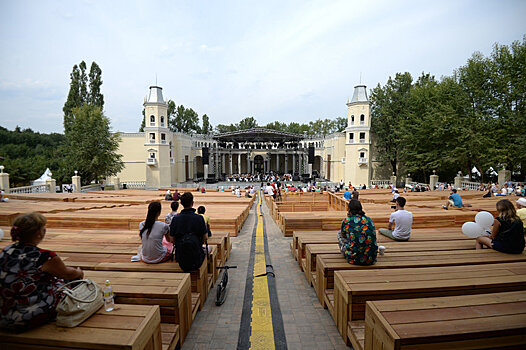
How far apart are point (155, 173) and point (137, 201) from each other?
18.0m

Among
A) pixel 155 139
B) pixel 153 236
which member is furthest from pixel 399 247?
pixel 155 139

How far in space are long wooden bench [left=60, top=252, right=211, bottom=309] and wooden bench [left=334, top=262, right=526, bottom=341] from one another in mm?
1963

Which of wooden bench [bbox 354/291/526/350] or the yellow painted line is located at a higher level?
wooden bench [bbox 354/291/526/350]

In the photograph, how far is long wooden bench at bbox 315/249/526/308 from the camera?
339 centimetres

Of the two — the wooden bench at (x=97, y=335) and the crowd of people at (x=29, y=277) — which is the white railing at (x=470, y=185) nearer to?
the wooden bench at (x=97, y=335)

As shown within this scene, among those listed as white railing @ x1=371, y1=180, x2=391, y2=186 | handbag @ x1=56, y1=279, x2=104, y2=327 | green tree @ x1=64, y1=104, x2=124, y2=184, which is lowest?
white railing @ x1=371, y1=180, x2=391, y2=186

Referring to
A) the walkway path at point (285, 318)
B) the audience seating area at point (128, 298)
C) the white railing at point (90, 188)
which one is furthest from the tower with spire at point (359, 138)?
the white railing at point (90, 188)

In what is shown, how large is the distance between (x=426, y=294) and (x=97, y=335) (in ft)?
10.4

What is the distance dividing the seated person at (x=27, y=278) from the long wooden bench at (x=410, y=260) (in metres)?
3.06

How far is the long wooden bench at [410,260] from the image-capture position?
11.1 ft

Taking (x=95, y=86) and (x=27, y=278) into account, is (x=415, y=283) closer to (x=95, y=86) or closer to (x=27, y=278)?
(x=27, y=278)

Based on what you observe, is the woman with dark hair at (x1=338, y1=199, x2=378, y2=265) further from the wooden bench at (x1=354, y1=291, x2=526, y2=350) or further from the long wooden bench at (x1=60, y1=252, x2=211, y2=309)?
the long wooden bench at (x1=60, y1=252, x2=211, y2=309)

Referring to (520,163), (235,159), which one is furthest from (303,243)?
(235,159)

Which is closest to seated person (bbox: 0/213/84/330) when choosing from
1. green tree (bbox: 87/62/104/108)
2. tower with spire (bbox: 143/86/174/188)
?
tower with spire (bbox: 143/86/174/188)
